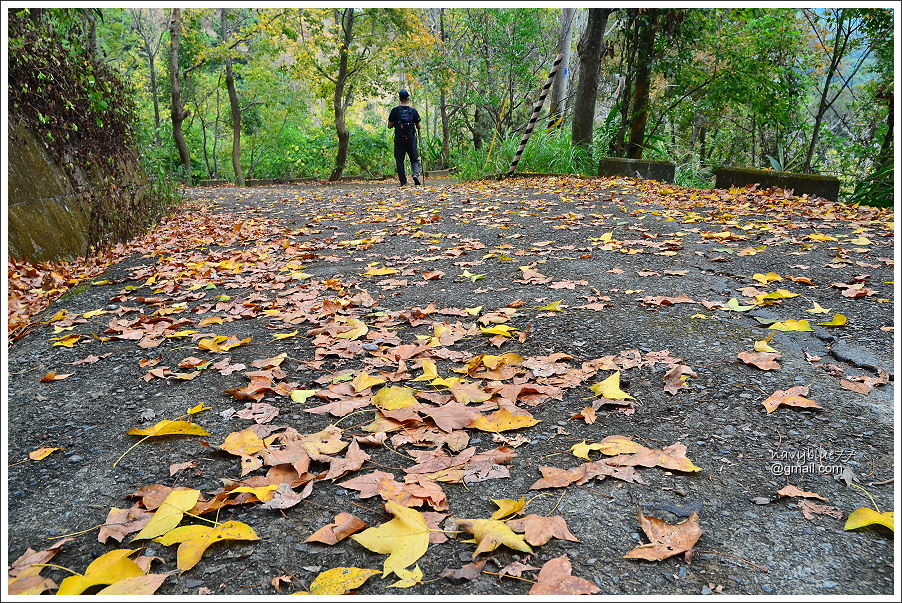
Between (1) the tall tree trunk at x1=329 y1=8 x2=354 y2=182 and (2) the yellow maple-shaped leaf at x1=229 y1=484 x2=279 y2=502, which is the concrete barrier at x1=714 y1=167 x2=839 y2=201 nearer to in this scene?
(2) the yellow maple-shaped leaf at x1=229 y1=484 x2=279 y2=502

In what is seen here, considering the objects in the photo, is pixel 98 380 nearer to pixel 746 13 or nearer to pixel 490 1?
pixel 490 1

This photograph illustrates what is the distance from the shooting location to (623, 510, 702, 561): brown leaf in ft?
3.87

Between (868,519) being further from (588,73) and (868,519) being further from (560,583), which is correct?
(588,73)

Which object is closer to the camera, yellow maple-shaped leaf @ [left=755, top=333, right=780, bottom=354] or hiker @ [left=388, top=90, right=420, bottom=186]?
yellow maple-shaped leaf @ [left=755, top=333, right=780, bottom=354]

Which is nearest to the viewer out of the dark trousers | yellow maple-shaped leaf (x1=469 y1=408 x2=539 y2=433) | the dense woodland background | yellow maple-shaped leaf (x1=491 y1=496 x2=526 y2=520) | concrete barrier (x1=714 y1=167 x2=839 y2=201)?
yellow maple-shaped leaf (x1=491 y1=496 x2=526 y2=520)

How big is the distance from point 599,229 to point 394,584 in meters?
3.72

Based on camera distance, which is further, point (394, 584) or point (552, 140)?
point (552, 140)

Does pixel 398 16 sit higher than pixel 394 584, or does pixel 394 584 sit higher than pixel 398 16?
pixel 398 16

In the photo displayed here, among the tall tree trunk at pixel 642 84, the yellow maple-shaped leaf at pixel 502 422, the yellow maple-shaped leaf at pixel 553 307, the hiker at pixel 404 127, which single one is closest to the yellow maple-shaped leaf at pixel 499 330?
the yellow maple-shaped leaf at pixel 553 307

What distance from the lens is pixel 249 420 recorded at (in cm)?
183

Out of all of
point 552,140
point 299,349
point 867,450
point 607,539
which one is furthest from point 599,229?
point 552,140

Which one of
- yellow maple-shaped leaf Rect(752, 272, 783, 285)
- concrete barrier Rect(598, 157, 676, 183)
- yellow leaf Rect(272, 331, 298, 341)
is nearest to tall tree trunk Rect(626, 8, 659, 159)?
concrete barrier Rect(598, 157, 676, 183)

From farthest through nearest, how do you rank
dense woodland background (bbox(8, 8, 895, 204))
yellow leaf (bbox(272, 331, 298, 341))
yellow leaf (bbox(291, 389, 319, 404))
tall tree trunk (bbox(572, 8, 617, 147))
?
tall tree trunk (bbox(572, 8, 617, 147))
dense woodland background (bbox(8, 8, 895, 204))
yellow leaf (bbox(272, 331, 298, 341))
yellow leaf (bbox(291, 389, 319, 404))

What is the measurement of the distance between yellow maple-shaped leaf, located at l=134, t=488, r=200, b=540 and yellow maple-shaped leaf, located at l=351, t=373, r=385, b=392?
671 mm
